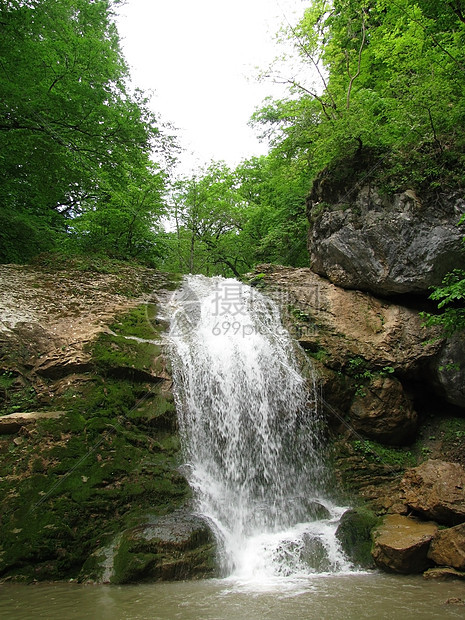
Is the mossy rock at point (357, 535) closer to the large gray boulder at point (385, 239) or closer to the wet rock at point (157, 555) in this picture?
the wet rock at point (157, 555)

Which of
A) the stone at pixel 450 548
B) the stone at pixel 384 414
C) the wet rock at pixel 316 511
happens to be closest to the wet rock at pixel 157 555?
the wet rock at pixel 316 511

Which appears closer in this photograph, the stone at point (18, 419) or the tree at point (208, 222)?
the stone at point (18, 419)

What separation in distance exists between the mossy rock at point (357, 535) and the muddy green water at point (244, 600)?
0.55 m

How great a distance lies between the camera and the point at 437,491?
190 inches

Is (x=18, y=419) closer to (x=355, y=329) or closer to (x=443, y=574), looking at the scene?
(x=443, y=574)

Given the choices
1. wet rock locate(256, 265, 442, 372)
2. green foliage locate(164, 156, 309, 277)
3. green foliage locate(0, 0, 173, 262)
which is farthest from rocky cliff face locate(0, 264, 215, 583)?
green foliage locate(164, 156, 309, 277)

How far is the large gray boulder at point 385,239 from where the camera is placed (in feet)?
22.9

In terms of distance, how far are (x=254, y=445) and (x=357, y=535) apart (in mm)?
1935

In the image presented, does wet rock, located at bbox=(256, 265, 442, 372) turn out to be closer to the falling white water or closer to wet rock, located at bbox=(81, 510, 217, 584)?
the falling white water

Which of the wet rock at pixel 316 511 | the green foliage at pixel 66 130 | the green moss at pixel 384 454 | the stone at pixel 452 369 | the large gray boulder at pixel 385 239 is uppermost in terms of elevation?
the green foliage at pixel 66 130

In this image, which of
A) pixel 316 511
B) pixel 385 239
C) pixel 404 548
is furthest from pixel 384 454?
pixel 385 239

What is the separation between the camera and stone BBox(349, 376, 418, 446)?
671 centimetres

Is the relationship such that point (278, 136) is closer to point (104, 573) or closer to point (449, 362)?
point (449, 362)

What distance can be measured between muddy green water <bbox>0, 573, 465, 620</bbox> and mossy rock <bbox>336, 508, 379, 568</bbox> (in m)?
0.55
